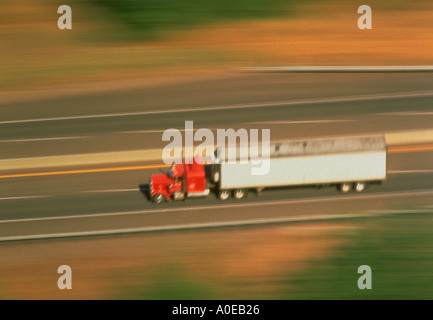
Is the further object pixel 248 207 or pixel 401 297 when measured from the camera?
pixel 248 207

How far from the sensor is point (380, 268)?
21.2 m

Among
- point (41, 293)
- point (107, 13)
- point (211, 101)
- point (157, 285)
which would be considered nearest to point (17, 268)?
point (41, 293)

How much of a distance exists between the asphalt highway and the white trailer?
63 cm

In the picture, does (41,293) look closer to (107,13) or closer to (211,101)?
(211,101)

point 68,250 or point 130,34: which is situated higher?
point 130,34

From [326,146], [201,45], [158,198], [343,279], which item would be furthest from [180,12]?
[343,279]

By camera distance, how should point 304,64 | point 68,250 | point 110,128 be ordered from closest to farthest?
point 68,250
point 110,128
point 304,64

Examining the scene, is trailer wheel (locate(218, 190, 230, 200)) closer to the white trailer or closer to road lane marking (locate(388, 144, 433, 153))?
the white trailer

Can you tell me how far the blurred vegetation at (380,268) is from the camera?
68.2 feet

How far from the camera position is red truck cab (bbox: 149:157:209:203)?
2320 centimetres

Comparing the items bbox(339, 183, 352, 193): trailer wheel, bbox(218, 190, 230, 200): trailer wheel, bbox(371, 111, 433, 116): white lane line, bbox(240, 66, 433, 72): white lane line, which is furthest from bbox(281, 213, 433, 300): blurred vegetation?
bbox(240, 66, 433, 72): white lane line

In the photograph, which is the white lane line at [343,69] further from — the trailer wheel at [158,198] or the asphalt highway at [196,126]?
the trailer wheel at [158,198]

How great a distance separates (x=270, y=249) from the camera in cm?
2188

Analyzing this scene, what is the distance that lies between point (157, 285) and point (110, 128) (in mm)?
7047
